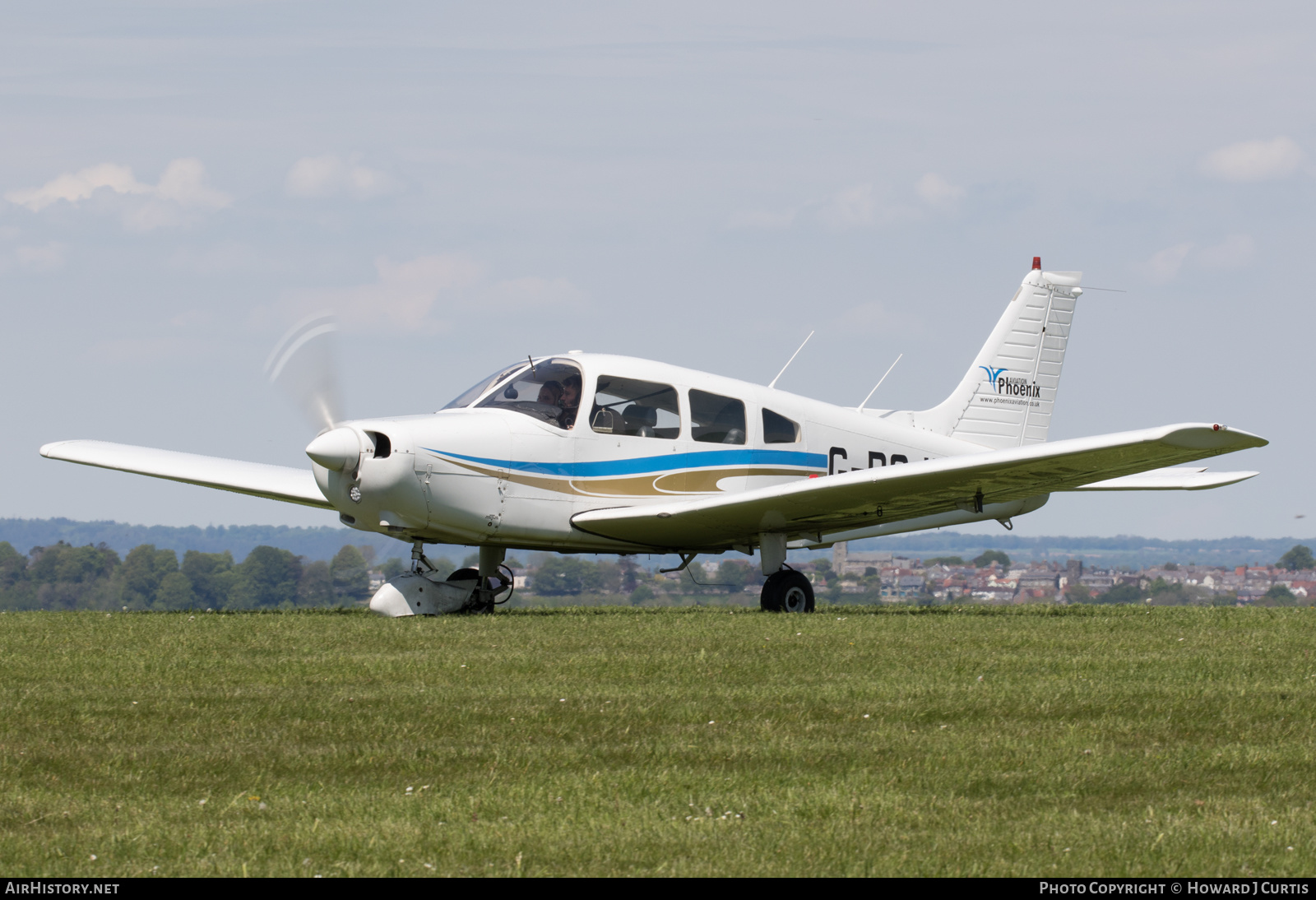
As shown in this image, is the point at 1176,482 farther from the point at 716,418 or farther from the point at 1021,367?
the point at 716,418

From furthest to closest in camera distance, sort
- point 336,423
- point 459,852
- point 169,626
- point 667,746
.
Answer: point 336,423 < point 169,626 < point 667,746 < point 459,852

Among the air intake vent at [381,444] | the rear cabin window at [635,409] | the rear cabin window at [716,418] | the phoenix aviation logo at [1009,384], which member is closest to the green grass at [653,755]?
the air intake vent at [381,444]

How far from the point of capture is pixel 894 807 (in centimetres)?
604

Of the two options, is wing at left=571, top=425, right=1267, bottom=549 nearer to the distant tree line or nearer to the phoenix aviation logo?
the phoenix aviation logo

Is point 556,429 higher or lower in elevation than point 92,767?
higher

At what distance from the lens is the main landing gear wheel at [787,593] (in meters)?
16.1

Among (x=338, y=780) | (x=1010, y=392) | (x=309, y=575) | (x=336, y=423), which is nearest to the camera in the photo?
(x=338, y=780)

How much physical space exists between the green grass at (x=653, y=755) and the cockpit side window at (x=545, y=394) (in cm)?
390

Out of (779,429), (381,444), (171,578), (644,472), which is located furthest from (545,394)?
(171,578)

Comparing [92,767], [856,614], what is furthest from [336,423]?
[92,767]

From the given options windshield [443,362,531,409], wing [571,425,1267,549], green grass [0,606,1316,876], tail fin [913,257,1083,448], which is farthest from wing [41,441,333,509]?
tail fin [913,257,1083,448]

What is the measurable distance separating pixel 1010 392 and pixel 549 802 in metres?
14.9

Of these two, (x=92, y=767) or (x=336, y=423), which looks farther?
(x=336, y=423)
